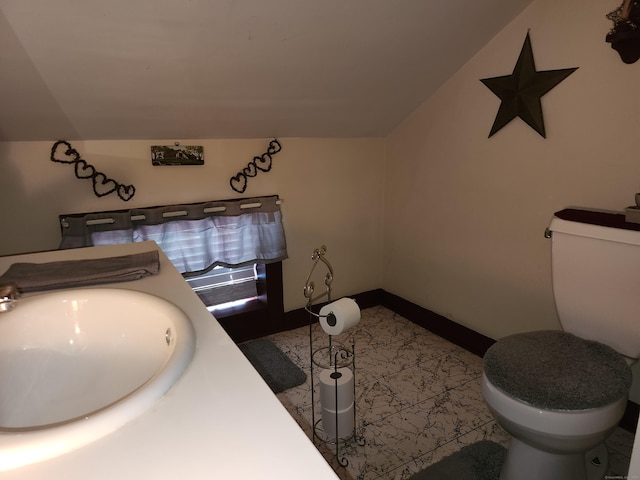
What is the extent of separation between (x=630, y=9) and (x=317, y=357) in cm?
196

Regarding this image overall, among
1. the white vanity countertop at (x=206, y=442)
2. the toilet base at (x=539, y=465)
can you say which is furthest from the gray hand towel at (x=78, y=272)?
the toilet base at (x=539, y=465)

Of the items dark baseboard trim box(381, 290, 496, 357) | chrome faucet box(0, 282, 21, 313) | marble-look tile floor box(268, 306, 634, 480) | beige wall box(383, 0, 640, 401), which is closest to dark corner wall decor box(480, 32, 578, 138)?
beige wall box(383, 0, 640, 401)

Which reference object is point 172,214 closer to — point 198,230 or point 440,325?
point 198,230

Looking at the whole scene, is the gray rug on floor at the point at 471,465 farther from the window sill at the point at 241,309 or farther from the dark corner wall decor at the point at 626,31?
the dark corner wall decor at the point at 626,31

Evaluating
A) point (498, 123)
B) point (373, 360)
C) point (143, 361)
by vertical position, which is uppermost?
point (498, 123)

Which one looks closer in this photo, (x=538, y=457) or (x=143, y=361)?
(x=143, y=361)

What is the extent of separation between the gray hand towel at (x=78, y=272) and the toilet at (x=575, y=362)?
3.66 feet

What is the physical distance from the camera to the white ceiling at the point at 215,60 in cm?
123

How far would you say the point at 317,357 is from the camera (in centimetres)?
213

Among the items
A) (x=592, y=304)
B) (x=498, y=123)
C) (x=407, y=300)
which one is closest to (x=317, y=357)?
(x=407, y=300)

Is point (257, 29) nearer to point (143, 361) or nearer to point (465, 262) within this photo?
point (143, 361)

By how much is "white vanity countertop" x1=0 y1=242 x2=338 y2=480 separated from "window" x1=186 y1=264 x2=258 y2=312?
1601 mm

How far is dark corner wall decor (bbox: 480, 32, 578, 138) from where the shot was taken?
5.52 ft

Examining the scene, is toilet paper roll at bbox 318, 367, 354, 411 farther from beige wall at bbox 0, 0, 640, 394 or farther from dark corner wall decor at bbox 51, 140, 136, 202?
dark corner wall decor at bbox 51, 140, 136, 202
